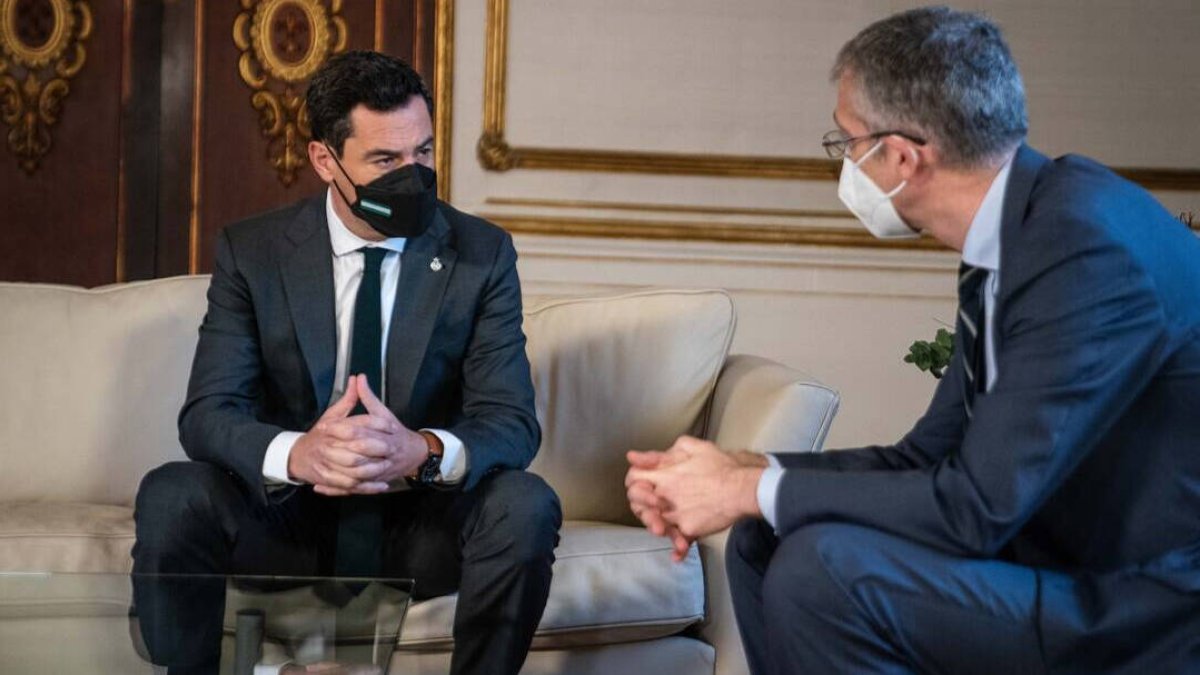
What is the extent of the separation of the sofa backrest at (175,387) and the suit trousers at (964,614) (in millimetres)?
1105

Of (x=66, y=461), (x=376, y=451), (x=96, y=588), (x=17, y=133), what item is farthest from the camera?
(x=17, y=133)

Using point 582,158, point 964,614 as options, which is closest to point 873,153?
point 964,614

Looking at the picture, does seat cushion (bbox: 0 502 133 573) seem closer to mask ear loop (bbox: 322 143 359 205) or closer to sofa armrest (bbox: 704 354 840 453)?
mask ear loop (bbox: 322 143 359 205)

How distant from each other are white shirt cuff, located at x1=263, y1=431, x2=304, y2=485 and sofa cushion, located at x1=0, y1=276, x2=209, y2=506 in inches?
23.7

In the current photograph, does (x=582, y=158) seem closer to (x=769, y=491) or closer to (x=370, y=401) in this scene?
(x=370, y=401)

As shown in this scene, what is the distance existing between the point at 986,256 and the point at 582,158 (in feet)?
8.40

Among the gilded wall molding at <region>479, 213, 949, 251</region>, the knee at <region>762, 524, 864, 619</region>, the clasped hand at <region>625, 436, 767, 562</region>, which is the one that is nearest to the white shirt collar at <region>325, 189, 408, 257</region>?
the clasped hand at <region>625, 436, 767, 562</region>

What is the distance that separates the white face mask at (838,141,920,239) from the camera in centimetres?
177

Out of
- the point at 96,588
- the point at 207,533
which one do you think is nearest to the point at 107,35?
the point at 207,533

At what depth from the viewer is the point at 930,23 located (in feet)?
5.52

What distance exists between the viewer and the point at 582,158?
4.16 metres

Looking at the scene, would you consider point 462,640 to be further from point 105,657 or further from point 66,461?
point 66,461

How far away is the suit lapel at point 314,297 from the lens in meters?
2.39

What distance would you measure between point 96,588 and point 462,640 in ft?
1.68
